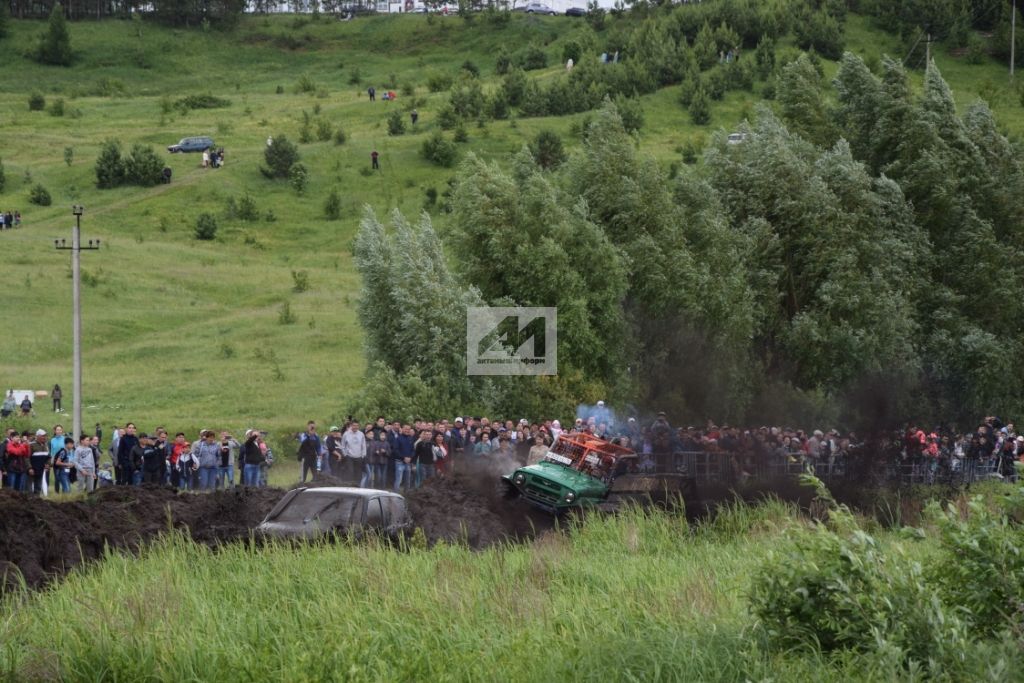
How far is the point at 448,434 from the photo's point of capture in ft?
103

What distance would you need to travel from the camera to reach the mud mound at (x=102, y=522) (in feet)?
57.4

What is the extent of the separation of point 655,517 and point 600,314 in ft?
64.5

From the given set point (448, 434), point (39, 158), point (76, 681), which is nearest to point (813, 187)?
point (448, 434)

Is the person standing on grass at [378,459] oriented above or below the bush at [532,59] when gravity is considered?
below

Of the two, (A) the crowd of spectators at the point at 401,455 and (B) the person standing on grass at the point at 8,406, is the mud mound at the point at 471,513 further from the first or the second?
(B) the person standing on grass at the point at 8,406

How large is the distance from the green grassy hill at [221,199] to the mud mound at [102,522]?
1924cm

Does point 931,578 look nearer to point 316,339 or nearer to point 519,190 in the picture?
point 519,190

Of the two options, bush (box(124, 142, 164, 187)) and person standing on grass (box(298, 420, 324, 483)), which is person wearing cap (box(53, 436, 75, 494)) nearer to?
person standing on grass (box(298, 420, 324, 483))

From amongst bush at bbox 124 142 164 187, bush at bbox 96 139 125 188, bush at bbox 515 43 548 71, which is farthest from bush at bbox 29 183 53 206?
bush at bbox 515 43 548 71

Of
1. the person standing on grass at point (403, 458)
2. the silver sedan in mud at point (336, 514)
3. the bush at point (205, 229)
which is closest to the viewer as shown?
the silver sedan in mud at point (336, 514)

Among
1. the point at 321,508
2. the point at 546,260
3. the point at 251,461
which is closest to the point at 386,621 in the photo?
the point at 321,508

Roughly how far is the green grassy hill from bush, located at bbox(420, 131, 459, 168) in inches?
52.3

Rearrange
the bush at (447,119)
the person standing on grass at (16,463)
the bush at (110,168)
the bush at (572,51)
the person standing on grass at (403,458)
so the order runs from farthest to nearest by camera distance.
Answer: the bush at (572,51), the bush at (447,119), the bush at (110,168), the person standing on grass at (403,458), the person standing on grass at (16,463)

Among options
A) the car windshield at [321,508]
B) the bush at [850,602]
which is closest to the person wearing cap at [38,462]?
the car windshield at [321,508]
